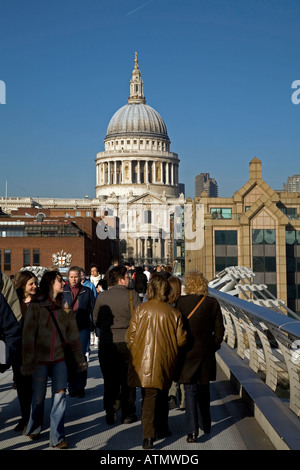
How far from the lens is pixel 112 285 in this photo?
9070mm

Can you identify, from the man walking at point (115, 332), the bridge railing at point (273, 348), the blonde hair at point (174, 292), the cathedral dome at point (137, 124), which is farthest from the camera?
the cathedral dome at point (137, 124)

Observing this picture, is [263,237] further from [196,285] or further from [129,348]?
[129,348]

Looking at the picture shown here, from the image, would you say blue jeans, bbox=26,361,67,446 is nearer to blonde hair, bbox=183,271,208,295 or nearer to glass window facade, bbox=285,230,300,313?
blonde hair, bbox=183,271,208,295

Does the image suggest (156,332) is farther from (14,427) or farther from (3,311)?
(14,427)

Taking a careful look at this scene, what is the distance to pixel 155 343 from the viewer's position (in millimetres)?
7418

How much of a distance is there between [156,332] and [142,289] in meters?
11.1

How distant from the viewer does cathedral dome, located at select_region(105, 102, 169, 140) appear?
193 metres

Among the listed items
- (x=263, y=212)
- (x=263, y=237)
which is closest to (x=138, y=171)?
(x=263, y=212)

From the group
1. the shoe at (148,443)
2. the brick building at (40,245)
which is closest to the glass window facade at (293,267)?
the brick building at (40,245)

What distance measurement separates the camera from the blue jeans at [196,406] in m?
7.50

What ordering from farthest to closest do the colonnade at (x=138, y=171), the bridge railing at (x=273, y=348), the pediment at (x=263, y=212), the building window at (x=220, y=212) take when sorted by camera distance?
1. the colonnade at (x=138, y=171)
2. the building window at (x=220, y=212)
3. the pediment at (x=263, y=212)
4. the bridge railing at (x=273, y=348)

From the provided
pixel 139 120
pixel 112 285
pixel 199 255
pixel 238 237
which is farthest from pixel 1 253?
pixel 139 120

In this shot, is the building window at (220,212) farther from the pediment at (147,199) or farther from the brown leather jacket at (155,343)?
the pediment at (147,199)

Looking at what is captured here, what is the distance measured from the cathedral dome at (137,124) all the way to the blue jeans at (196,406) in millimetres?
184489
